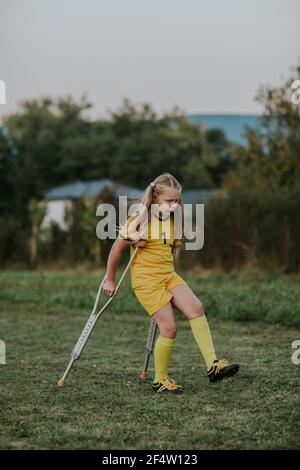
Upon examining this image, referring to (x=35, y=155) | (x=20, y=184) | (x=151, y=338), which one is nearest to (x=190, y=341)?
(x=151, y=338)

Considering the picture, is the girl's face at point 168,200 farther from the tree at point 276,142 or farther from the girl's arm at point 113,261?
the tree at point 276,142

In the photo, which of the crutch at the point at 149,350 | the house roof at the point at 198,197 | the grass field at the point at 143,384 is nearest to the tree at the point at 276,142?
the house roof at the point at 198,197

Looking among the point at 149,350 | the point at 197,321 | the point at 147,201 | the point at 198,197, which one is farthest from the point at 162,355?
the point at 198,197

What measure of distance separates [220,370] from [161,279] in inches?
31.1

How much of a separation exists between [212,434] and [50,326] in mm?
5922

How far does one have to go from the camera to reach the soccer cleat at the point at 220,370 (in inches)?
227

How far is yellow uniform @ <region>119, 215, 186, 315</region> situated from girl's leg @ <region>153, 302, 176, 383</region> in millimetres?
65

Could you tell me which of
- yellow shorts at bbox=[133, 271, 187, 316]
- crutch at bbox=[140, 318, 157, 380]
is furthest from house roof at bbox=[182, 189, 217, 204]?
yellow shorts at bbox=[133, 271, 187, 316]

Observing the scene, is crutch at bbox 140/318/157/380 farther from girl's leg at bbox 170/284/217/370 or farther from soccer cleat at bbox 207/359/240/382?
soccer cleat at bbox 207/359/240/382

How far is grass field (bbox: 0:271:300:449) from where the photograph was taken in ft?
14.1
